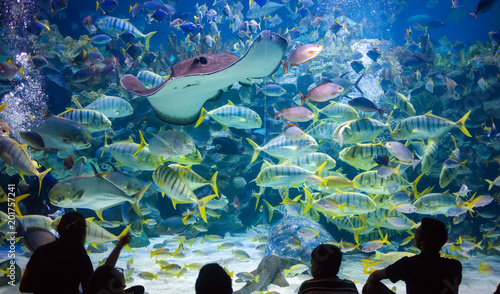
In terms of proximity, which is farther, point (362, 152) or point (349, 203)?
point (362, 152)

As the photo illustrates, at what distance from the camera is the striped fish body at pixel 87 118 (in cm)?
394

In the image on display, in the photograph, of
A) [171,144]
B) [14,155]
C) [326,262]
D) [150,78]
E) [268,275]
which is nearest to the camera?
[326,262]

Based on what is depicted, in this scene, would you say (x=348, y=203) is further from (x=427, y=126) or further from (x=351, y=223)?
(x=427, y=126)

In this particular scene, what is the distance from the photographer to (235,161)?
24.2ft

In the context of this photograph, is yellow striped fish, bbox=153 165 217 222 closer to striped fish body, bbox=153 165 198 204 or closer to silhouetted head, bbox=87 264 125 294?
striped fish body, bbox=153 165 198 204

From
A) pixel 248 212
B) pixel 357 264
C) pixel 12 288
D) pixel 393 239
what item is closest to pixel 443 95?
pixel 393 239

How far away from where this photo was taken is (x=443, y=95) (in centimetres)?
905

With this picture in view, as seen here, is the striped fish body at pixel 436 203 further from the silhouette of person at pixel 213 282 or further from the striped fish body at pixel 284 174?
the silhouette of person at pixel 213 282

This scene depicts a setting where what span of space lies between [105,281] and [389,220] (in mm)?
4456

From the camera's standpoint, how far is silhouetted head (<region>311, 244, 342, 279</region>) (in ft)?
5.34

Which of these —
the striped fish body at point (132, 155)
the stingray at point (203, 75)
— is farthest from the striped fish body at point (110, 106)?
the stingray at point (203, 75)

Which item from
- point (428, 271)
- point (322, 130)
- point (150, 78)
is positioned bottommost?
point (322, 130)

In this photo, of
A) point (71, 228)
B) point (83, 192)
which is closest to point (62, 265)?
point (71, 228)

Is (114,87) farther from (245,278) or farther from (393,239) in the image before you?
(393,239)
